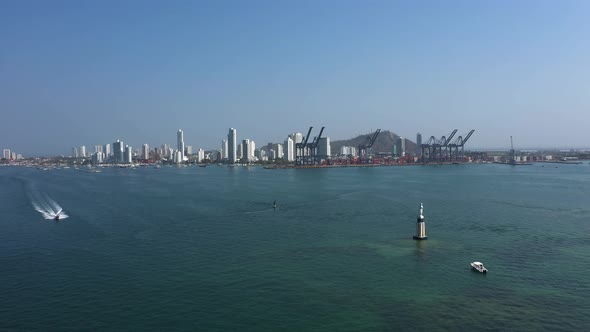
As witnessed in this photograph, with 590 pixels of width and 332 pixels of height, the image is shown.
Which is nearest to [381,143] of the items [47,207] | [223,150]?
[223,150]

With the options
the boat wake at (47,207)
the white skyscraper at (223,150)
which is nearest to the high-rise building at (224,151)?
the white skyscraper at (223,150)

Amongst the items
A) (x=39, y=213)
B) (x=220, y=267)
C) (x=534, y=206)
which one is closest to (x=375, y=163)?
(x=534, y=206)

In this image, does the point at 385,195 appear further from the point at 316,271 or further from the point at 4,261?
the point at 4,261

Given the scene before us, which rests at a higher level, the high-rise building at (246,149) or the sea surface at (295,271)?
the high-rise building at (246,149)

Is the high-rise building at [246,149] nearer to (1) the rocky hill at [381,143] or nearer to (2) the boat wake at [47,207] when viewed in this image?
(1) the rocky hill at [381,143]

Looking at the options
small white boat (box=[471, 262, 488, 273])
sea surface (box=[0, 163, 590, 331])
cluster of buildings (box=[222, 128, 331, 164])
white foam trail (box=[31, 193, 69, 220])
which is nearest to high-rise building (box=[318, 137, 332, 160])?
cluster of buildings (box=[222, 128, 331, 164])

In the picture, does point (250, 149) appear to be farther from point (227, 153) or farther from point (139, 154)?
point (139, 154)
